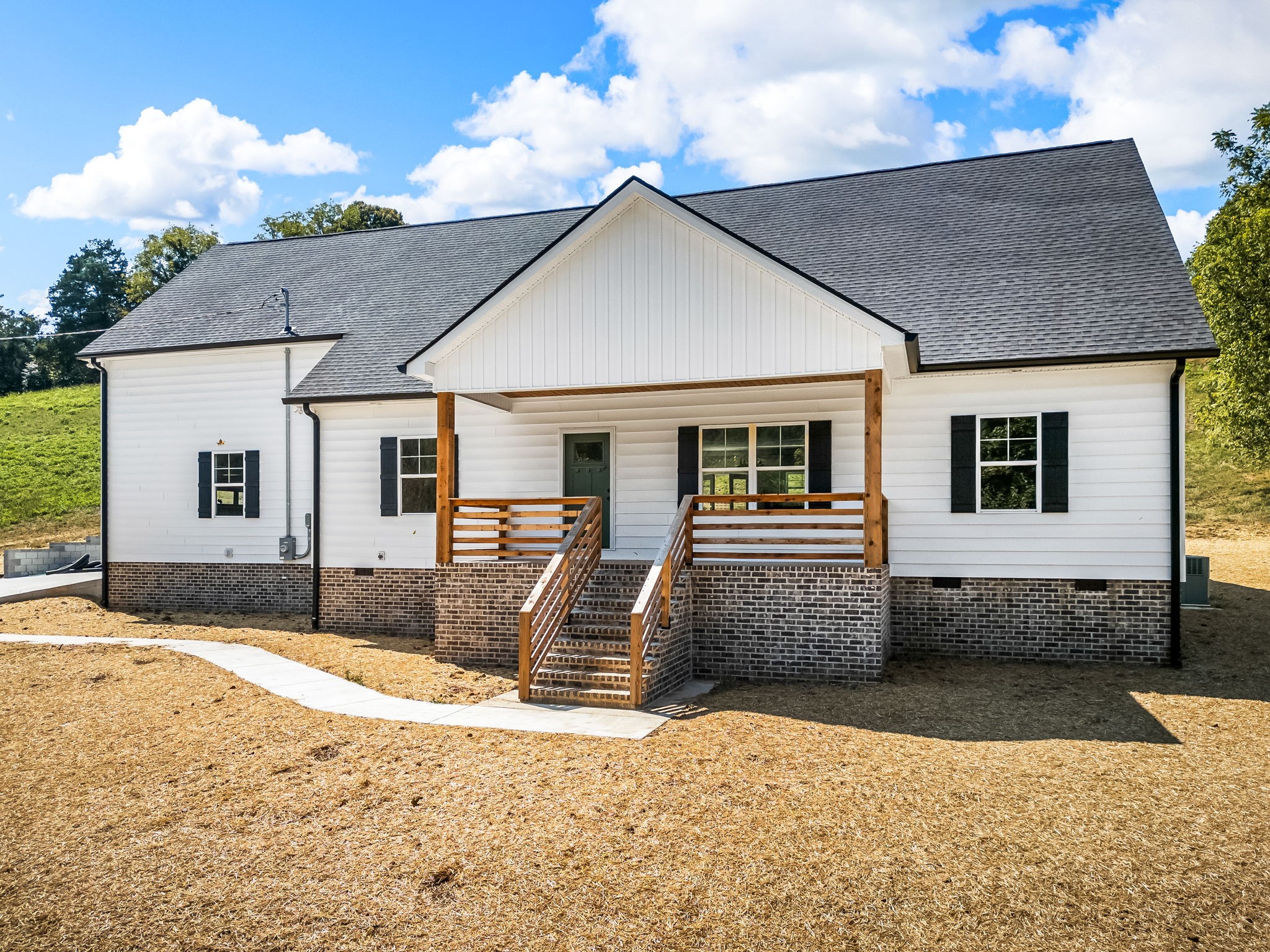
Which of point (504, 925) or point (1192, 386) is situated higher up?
point (1192, 386)

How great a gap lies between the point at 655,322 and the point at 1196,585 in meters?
12.3

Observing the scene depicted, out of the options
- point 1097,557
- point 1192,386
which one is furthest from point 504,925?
point 1192,386

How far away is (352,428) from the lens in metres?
16.2

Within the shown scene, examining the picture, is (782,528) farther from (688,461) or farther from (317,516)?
(317,516)

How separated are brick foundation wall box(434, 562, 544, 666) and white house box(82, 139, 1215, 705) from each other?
48 mm

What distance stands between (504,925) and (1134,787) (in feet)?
16.8

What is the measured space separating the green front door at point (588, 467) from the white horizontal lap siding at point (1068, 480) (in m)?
4.40

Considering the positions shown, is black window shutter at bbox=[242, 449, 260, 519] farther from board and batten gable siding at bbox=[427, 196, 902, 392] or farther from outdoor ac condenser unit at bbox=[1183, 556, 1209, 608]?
outdoor ac condenser unit at bbox=[1183, 556, 1209, 608]

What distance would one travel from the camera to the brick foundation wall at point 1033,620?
1236 cm

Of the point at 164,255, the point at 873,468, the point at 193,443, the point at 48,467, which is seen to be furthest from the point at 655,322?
the point at 164,255

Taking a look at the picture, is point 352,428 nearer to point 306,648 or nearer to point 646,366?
point 306,648

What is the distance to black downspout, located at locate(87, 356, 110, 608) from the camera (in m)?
18.6

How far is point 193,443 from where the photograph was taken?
18.1 m

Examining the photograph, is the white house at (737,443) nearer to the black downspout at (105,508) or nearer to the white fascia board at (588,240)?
the white fascia board at (588,240)
